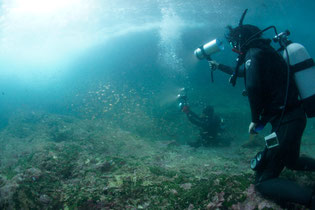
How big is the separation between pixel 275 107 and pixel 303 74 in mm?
570

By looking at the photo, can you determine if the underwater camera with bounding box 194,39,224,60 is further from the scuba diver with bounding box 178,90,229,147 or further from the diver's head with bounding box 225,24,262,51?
the scuba diver with bounding box 178,90,229,147

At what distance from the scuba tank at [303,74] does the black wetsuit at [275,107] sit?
0.08m

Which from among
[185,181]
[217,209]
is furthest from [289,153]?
[185,181]

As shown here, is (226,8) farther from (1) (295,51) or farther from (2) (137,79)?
(1) (295,51)

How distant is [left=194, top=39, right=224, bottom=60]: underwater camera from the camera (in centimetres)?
482

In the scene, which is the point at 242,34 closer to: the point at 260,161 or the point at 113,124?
the point at 260,161

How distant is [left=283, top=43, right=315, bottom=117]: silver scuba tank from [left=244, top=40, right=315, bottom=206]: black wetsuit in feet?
0.25

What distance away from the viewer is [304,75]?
2.50m

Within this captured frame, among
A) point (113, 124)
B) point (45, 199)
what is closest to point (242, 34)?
point (45, 199)

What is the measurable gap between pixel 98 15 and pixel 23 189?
28138mm

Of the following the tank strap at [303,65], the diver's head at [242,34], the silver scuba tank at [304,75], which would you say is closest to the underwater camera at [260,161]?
the silver scuba tank at [304,75]

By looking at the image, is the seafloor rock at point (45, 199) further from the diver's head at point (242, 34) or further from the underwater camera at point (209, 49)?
the underwater camera at point (209, 49)

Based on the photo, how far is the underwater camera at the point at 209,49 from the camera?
4.82 m

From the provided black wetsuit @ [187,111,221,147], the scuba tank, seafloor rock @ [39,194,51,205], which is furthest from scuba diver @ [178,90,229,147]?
seafloor rock @ [39,194,51,205]
